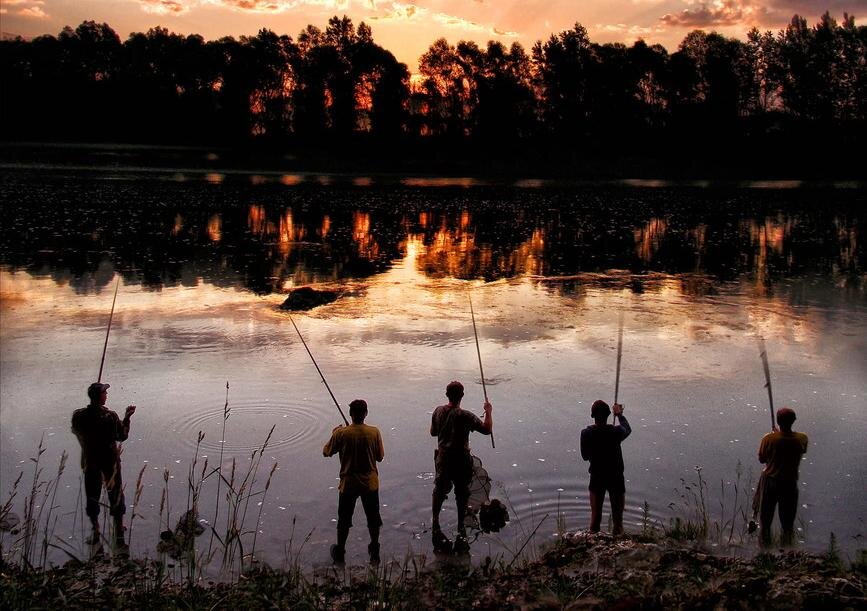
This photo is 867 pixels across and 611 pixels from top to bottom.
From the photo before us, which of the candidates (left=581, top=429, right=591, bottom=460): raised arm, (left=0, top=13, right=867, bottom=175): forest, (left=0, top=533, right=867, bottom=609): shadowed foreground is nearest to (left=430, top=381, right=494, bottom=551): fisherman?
(left=581, top=429, right=591, bottom=460): raised arm

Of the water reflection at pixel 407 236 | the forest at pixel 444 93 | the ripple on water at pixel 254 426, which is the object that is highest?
the forest at pixel 444 93

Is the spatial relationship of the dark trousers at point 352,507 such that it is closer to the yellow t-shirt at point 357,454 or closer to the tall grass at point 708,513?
the yellow t-shirt at point 357,454

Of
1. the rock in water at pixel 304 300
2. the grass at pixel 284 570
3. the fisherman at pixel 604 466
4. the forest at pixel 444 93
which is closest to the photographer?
the grass at pixel 284 570

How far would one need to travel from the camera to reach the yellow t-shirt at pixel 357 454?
7.32m

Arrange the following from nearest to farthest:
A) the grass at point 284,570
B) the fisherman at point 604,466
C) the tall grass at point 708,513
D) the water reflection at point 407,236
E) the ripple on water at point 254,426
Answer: the grass at point 284,570, the tall grass at point 708,513, the fisherman at point 604,466, the ripple on water at point 254,426, the water reflection at point 407,236

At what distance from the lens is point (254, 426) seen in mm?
10195

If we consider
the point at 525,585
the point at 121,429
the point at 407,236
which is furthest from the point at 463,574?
the point at 407,236

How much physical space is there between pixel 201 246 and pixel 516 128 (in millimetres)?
68226

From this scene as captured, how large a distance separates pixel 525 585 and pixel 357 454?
83.3 inches

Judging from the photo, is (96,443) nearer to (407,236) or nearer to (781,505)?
(781,505)

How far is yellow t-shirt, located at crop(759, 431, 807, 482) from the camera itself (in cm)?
727

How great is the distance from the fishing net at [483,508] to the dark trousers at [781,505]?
2391 mm

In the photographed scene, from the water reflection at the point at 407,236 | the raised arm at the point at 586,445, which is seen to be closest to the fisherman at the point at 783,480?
the raised arm at the point at 586,445

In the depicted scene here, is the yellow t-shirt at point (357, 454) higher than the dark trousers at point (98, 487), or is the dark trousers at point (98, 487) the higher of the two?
the yellow t-shirt at point (357, 454)
